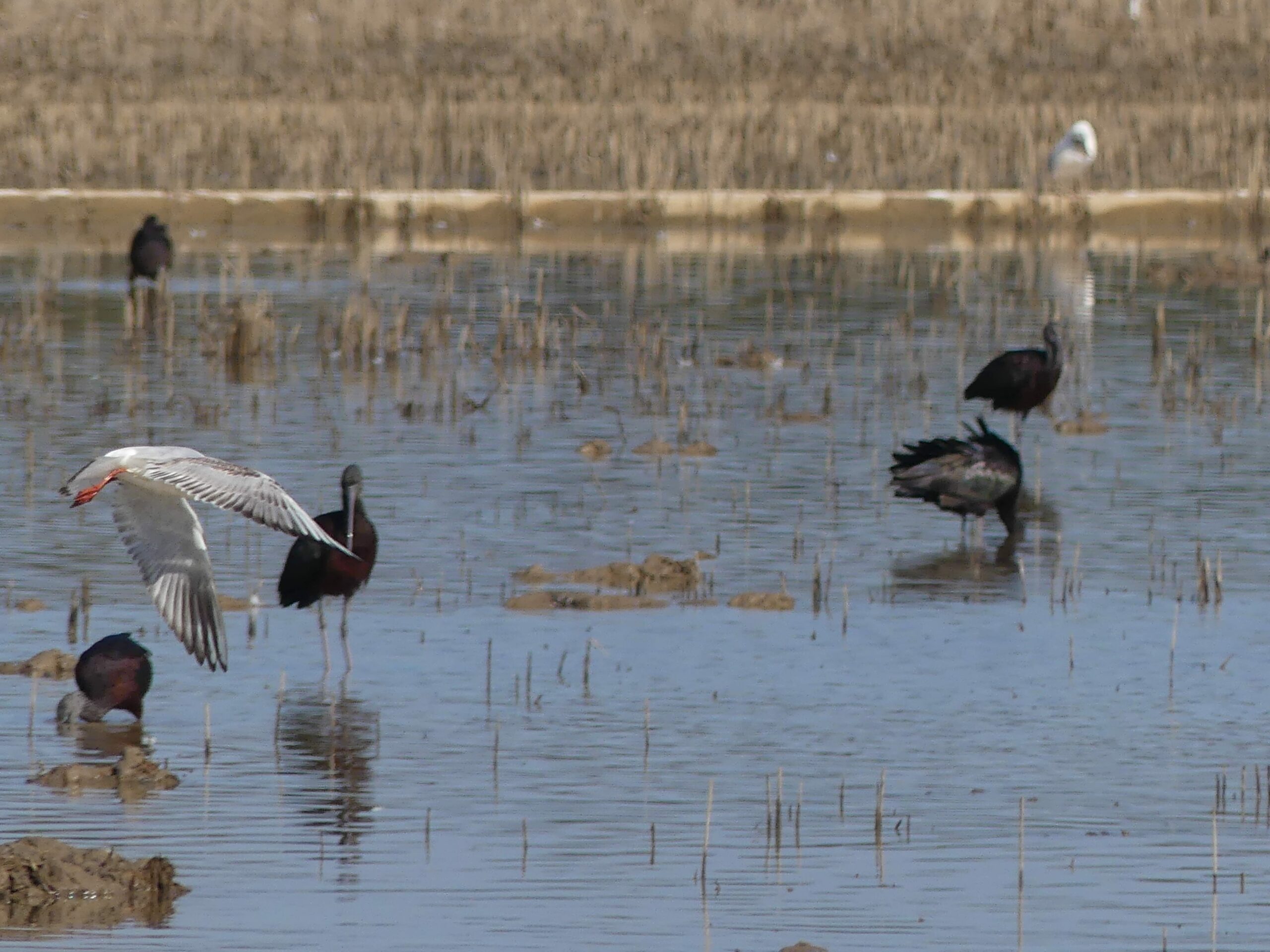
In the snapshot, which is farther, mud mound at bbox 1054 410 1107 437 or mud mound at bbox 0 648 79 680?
mud mound at bbox 1054 410 1107 437

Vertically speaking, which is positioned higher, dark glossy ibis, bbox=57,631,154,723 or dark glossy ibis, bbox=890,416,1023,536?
dark glossy ibis, bbox=890,416,1023,536

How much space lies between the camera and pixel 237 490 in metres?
9.17

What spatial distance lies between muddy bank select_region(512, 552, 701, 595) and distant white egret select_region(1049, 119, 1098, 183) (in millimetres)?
19590

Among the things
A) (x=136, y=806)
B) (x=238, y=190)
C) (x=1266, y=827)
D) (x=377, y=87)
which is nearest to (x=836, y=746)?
(x=1266, y=827)

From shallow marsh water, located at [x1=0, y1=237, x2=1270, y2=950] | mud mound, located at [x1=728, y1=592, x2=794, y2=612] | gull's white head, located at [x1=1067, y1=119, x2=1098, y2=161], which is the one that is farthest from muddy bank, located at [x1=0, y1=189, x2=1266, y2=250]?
mud mound, located at [x1=728, y1=592, x2=794, y2=612]

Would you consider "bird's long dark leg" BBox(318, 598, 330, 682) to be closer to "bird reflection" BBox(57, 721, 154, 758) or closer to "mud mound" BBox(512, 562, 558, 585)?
"bird reflection" BBox(57, 721, 154, 758)

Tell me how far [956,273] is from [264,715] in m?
17.6

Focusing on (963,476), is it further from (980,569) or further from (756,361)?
(756,361)

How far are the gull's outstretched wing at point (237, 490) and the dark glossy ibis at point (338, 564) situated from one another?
85.8 inches

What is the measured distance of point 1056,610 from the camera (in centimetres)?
1262

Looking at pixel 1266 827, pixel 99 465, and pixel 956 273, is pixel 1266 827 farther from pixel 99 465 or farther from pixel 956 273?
pixel 956 273

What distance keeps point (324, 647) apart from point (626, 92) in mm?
31185

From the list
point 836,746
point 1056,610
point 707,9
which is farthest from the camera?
point 707,9

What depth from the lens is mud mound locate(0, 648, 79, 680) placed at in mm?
10969
